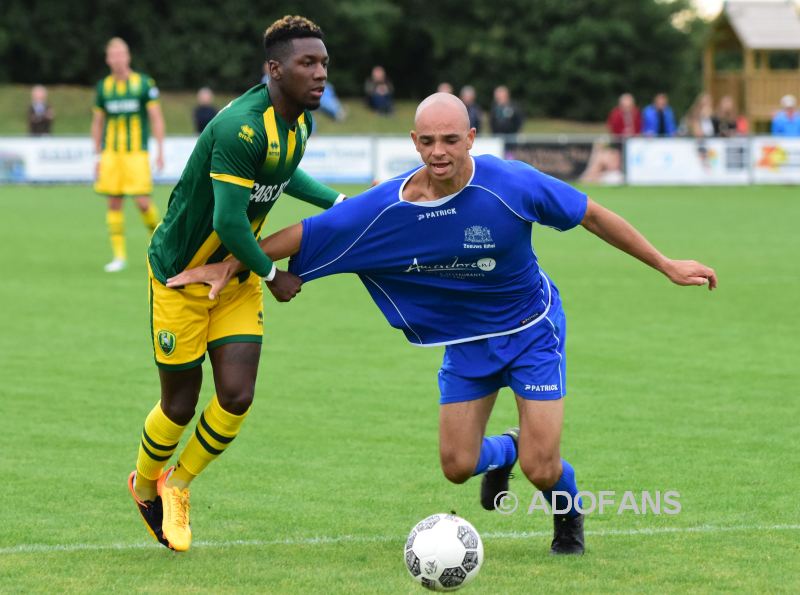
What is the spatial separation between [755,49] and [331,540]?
41.3 m

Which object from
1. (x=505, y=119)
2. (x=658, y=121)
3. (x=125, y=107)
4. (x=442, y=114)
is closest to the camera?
(x=442, y=114)

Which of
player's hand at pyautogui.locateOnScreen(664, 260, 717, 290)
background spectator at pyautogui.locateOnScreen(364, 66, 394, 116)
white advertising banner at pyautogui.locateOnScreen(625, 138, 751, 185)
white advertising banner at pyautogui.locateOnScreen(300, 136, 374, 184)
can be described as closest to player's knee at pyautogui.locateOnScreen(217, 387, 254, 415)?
player's hand at pyautogui.locateOnScreen(664, 260, 717, 290)

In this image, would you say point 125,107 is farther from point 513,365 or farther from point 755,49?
point 755,49

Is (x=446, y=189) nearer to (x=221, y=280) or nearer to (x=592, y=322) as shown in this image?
(x=221, y=280)

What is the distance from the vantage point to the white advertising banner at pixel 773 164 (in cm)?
2933

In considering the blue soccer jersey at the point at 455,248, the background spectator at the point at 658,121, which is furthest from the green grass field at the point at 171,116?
the blue soccer jersey at the point at 455,248

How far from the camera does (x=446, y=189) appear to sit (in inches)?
219

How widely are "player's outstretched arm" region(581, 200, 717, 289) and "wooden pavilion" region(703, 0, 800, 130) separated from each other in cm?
3991

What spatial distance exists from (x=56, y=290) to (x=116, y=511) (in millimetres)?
8070

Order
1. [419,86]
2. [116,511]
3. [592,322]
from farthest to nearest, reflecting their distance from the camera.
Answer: [419,86], [592,322], [116,511]

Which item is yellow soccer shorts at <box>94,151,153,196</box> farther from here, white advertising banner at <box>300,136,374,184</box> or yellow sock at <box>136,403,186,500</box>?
white advertising banner at <box>300,136,374,184</box>

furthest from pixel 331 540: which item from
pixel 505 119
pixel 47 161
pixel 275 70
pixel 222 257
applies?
pixel 505 119

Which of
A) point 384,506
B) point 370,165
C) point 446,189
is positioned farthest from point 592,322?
point 370,165

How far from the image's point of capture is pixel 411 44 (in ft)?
188
